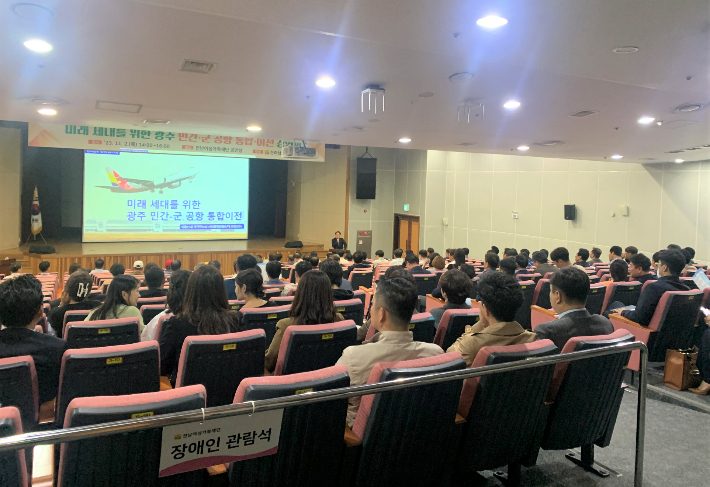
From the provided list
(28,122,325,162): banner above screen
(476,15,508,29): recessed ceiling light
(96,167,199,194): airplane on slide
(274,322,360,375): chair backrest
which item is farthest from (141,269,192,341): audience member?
(96,167,199,194): airplane on slide

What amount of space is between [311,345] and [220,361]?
47cm

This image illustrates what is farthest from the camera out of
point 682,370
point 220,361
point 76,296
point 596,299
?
point 596,299

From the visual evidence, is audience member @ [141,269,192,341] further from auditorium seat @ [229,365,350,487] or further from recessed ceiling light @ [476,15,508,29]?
recessed ceiling light @ [476,15,508,29]

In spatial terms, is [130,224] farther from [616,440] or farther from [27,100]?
[616,440]

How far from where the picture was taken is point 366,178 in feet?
52.1

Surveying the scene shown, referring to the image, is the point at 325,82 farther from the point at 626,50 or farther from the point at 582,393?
the point at 582,393

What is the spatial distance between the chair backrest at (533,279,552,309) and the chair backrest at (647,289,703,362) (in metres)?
1.52

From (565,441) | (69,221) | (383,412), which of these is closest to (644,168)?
(565,441)

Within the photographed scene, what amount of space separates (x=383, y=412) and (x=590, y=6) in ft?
7.01

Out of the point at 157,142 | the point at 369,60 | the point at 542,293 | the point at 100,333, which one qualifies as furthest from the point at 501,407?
the point at 157,142

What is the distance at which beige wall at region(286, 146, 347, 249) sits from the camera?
15758 mm

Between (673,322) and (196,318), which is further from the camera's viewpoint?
(673,322)

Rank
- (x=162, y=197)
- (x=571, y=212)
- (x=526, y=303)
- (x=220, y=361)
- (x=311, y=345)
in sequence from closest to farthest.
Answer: (x=220, y=361), (x=311, y=345), (x=526, y=303), (x=571, y=212), (x=162, y=197)

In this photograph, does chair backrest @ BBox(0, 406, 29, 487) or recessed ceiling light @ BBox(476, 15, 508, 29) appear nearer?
chair backrest @ BBox(0, 406, 29, 487)
